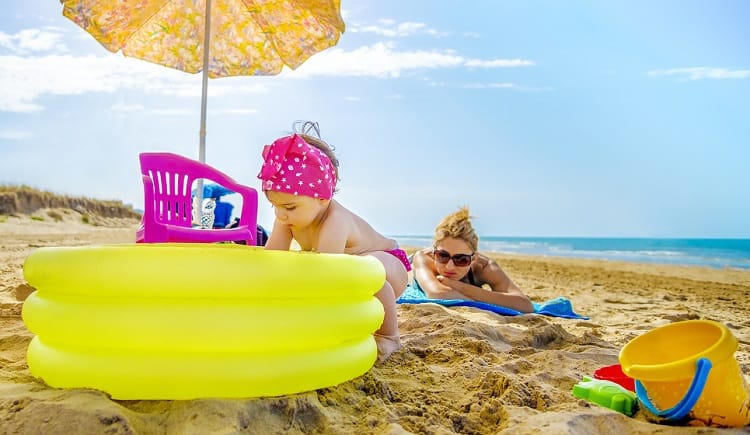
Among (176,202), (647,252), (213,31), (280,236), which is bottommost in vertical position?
(647,252)

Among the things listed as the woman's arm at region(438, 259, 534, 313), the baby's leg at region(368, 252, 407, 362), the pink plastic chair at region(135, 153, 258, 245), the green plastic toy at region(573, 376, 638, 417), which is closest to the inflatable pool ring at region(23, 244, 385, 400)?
the baby's leg at region(368, 252, 407, 362)

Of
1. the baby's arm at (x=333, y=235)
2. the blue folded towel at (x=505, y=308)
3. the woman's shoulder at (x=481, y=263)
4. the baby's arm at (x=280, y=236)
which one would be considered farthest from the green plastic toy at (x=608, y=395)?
the woman's shoulder at (x=481, y=263)

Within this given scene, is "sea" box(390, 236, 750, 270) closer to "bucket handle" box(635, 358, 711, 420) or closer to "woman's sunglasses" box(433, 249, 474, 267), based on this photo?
"woman's sunglasses" box(433, 249, 474, 267)

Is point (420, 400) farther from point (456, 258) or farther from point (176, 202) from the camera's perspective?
point (176, 202)

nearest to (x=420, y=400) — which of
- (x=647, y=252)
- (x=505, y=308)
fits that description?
(x=505, y=308)

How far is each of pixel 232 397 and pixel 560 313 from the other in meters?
3.49

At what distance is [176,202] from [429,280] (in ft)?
7.44

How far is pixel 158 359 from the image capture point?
1.87 m

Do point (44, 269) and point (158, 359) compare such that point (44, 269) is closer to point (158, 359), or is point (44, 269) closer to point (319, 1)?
point (158, 359)

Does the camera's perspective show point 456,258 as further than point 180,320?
Yes

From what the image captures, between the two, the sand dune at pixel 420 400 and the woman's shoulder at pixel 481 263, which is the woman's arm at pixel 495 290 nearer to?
the woman's shoulder at pixel 481 263

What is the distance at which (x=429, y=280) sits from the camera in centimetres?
528

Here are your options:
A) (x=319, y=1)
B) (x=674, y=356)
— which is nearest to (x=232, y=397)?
(x=674, y=356)

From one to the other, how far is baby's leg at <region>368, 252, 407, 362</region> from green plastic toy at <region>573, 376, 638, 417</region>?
2.87 ft
